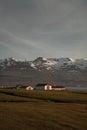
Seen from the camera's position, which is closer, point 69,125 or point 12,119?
point 69,125

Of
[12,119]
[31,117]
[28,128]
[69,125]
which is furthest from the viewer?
[31,117]

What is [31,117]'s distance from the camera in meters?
41.1

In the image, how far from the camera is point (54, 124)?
36.2 meters

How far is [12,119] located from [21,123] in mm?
2921

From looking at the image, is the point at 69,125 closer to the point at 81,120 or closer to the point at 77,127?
the point at 77,127

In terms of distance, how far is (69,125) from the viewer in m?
35.8

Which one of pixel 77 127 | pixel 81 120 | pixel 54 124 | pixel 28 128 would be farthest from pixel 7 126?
pixel 81 120

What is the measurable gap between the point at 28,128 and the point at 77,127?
598 centimetres

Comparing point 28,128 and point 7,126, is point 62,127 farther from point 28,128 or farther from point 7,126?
point 7,126

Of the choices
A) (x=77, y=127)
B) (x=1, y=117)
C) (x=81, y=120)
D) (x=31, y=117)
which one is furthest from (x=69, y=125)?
(x=1, y=117)

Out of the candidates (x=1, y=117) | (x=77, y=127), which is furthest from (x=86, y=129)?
(x=1, y=117)

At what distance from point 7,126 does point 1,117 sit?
6.11 m

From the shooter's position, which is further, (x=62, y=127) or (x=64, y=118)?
(x=64, y=118)

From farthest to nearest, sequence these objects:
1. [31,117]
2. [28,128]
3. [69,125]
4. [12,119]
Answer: [31,117] < [12,119] < [69,125] < [28,128]
